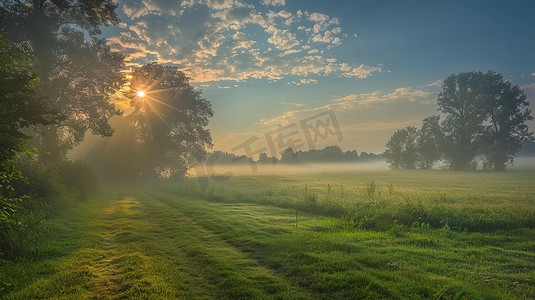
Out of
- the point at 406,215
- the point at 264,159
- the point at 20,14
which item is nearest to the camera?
the point at 406,215

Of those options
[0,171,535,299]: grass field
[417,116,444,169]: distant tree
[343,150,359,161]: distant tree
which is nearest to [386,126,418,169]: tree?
[417,116,444,169]: distant tree

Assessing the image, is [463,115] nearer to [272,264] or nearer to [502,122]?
[502,122]

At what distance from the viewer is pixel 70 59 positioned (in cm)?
3097

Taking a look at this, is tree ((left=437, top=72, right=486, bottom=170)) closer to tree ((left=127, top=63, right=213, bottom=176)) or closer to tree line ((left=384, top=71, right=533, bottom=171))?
tree line ((left=384, top=71, right=533, bottom=171))

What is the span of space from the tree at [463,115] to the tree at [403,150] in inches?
810

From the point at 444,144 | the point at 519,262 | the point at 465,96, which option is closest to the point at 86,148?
the point at 519,262

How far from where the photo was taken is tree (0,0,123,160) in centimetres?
2750

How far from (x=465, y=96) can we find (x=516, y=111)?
11.4 meters

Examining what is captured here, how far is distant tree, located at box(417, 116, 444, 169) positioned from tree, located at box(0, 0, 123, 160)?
80729mm

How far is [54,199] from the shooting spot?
60.4ft

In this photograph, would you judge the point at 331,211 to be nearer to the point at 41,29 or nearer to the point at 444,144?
the point at 41,29

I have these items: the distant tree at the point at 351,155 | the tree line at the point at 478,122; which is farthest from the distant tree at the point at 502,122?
the distant tree at the point at 351,155

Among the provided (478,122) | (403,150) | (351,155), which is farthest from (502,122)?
(351,155)

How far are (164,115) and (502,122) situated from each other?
270 ft
